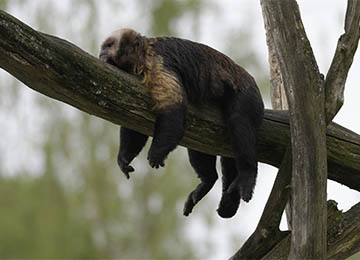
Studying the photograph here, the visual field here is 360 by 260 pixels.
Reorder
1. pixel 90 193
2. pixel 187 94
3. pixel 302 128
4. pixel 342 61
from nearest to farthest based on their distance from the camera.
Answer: pixel 302 128 → pixel 342 61 → pixel 187 94 → pixel 90 193

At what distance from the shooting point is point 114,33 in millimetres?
7277

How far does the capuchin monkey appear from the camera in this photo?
20.9 ft

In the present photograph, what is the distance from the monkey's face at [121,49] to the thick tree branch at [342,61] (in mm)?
1891

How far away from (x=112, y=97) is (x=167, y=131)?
1.88 ft

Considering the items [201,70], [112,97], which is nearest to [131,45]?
[201,70]

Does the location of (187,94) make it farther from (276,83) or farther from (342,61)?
(276,83)

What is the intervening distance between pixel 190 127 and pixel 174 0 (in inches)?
569

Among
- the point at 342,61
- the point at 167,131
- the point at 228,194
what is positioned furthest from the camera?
the point at 228,194

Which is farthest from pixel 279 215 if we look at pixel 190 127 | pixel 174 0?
pixel 174 0

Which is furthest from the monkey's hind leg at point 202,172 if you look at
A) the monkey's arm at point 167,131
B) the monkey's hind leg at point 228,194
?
the monkey's arm at point 167,131

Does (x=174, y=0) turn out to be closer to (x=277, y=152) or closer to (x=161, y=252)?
(x=161, y=252)

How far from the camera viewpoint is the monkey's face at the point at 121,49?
699 cm

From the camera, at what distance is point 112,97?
20.0ft

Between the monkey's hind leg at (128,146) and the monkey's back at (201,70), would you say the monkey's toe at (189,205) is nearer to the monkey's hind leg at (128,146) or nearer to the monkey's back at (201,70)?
the monkey's hind leg at (128,146)
